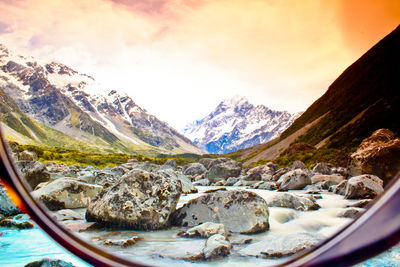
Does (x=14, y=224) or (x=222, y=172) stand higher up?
(x=14, y=224)

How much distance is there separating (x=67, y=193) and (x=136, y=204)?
2.68 m

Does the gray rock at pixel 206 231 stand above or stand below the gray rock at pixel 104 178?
below

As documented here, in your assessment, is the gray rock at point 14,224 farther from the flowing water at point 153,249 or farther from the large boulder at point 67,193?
the large boulder at point 67,193

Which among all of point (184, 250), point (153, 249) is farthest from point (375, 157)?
point (153, 249)

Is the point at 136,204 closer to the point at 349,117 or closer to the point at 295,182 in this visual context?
the point at 295,182

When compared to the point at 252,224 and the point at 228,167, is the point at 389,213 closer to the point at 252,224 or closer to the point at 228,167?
the point at 252,224

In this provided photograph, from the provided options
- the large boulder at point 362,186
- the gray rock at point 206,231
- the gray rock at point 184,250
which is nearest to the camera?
the gray rock at point 184,250

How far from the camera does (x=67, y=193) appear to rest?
6133 mm

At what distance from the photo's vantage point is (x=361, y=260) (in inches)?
22.8

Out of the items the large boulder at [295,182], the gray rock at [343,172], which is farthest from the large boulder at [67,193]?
the gray rock at [343,172]

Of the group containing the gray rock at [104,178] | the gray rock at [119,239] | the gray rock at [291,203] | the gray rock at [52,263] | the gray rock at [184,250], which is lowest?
the gray rock at [291,203]

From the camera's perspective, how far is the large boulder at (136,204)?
4.33 meters

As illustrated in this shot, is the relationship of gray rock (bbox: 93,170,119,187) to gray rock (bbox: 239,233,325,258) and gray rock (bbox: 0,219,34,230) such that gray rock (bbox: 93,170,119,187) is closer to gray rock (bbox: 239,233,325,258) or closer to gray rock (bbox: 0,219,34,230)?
gray rock (bbox: 0,219,34,230)

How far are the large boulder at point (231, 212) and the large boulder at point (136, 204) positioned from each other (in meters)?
0.35
